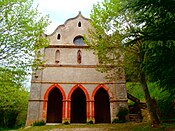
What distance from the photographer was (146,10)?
26.5 feet

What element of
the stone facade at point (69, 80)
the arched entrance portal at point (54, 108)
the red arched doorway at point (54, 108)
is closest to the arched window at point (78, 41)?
the stone facade at point (69, 80)

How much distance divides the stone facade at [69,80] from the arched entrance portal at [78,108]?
0.59 m

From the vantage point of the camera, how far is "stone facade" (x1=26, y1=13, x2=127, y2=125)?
18.4 metres

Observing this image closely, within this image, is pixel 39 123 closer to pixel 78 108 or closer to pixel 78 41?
pixel 78 108

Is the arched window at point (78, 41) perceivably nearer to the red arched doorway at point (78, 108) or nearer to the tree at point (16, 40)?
the red arched doorway at point (78, 108)

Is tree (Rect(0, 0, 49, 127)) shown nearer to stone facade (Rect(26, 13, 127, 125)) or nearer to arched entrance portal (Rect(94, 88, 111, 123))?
stone facade (Rect(26, 13, 127, 125))

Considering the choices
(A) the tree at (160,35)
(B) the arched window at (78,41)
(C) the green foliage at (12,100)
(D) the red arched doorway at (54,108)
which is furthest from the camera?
(D) the red arched doorway at (54,108)

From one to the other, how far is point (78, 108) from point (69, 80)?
4.99 meters

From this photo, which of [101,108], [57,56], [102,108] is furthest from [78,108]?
[57,56]

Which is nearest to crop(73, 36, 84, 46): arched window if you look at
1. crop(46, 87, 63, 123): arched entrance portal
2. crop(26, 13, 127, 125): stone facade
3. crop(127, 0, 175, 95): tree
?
crop(26, 13, 127, 125): stone facade

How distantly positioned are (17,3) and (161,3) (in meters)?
7.84

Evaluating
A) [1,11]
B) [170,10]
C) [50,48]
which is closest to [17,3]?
[1,11]

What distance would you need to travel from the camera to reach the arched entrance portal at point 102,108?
2222cm

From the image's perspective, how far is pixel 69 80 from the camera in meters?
19.5
